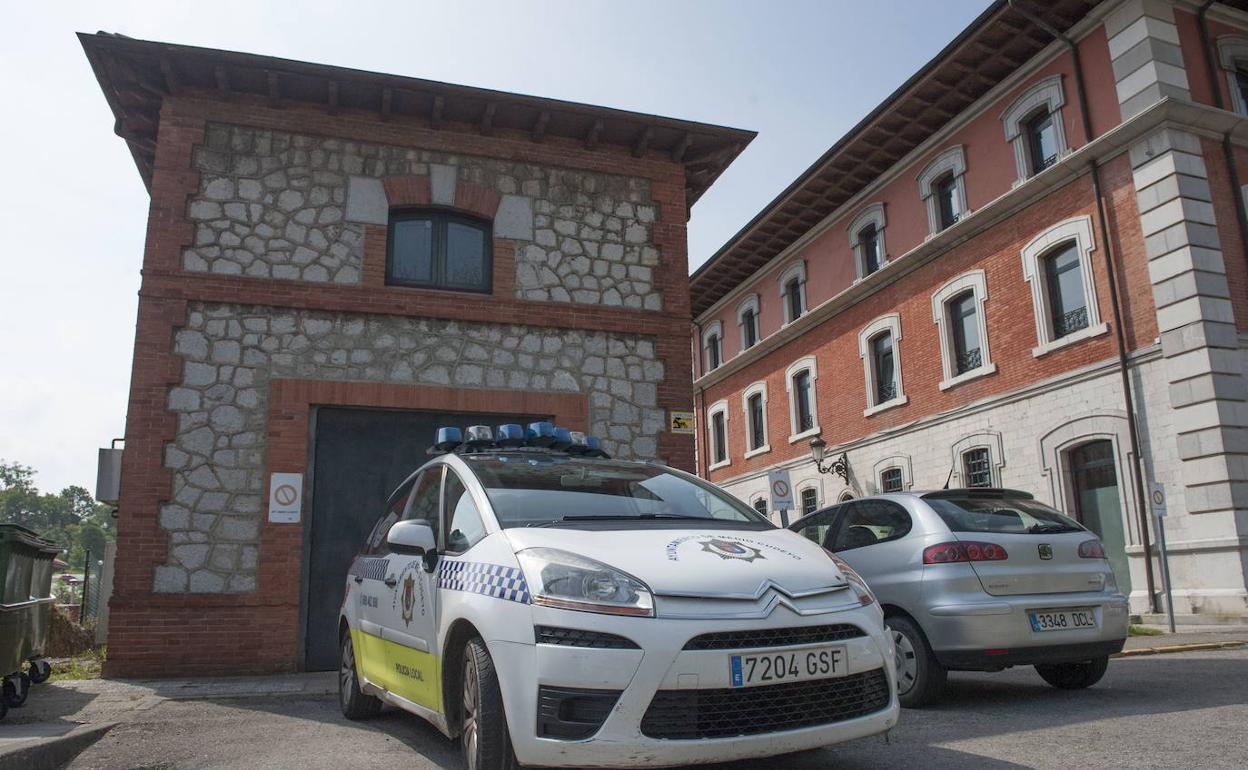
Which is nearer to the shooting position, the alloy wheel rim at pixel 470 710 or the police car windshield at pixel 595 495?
the alloy wheel rim at pixel 470 710

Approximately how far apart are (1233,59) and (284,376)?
16.8 m

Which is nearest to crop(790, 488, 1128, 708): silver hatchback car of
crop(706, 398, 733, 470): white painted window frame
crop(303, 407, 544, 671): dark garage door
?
crop(303, 407, 544, 671): dark garage door

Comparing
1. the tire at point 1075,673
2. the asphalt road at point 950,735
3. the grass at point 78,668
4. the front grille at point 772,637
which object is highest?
the front grille at point 772,637

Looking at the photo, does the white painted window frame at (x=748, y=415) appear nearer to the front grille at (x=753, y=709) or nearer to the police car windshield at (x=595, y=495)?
the police car windshield at (x=595, y=495)

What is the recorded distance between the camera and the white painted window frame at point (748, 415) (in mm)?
28312

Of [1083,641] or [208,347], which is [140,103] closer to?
[208,347]

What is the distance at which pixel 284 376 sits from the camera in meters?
9.87

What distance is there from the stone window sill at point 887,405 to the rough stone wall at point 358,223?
38.9ft

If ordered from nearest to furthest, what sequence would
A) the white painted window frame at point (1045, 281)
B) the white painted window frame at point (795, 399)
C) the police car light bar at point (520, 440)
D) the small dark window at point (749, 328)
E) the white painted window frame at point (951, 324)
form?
the police car light bar at point (520, 440)
the white painted window frame at point (1045, 281)
the white painted window frame at point (951, 324)
the white painted window frame at point (795, 399)
the small dark window at point (749, 328)

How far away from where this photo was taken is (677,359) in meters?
11.3

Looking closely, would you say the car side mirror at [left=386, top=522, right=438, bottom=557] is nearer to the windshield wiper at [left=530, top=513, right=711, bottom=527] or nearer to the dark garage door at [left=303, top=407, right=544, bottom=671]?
the windshield wiper at [left=530, top=513, right=711, bottom=527]

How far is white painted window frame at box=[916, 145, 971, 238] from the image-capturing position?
19.6 meters

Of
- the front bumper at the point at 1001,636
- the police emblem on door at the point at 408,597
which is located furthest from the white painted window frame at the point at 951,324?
the police emblem on door at the point at 408,597

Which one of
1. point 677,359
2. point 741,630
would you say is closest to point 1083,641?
point 741,630
